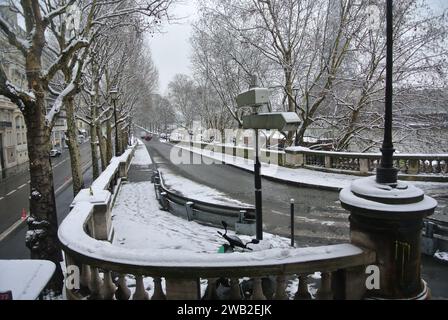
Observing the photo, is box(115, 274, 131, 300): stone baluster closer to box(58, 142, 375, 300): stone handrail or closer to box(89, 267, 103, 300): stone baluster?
box(58, 142, 375, 300): stone handrail

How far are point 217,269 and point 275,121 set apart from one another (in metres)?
2.97

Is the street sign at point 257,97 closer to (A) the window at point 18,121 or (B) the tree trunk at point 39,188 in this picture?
(B) the tree trunk at point 39,188

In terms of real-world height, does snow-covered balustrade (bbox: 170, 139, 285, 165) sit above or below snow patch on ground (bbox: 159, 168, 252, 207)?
above

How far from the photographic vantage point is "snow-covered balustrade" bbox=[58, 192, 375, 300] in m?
3.59

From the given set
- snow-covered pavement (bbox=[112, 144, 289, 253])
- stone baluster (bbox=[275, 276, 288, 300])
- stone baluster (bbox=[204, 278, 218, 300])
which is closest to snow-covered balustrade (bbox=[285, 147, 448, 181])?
snow-covered pavement (bbox=[112, 144, 289, 253])

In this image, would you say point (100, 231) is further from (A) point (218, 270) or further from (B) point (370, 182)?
(B) point (370, 182)

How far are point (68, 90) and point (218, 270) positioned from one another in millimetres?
6808

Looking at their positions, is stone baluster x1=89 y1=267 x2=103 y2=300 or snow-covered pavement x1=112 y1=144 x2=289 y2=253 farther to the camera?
snow-covered pavement x1=112 y1=144 x2=289 y2=253

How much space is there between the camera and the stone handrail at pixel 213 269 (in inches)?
141

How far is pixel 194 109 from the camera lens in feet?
227

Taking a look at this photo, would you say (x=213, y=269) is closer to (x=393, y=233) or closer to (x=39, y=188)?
(x=393, y=233)

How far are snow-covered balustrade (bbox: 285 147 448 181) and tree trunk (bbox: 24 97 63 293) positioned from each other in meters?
14.0

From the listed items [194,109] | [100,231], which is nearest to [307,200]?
[100,231]

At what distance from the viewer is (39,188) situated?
22.5 feet
